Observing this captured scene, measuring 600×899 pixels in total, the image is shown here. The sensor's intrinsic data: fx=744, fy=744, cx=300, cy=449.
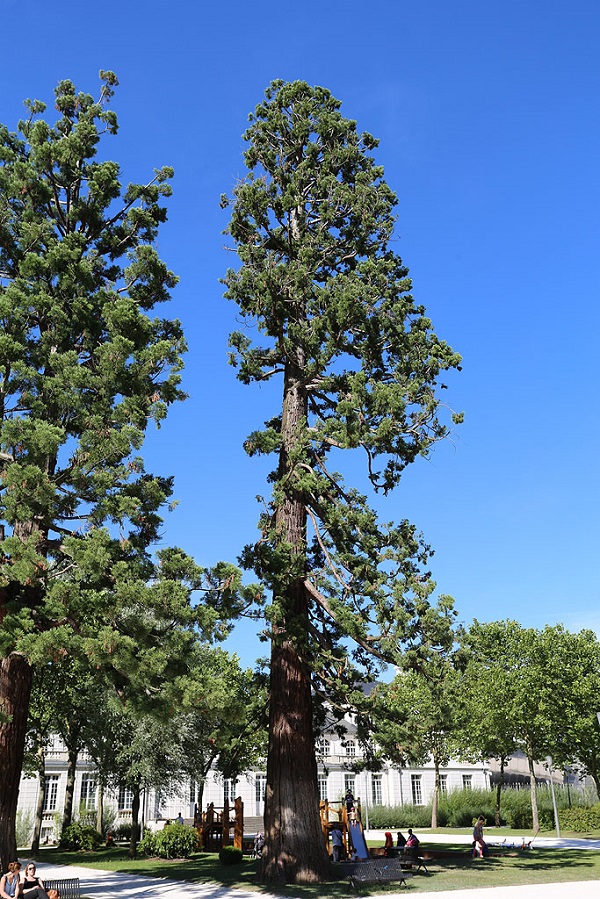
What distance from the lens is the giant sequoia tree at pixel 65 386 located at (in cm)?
1195

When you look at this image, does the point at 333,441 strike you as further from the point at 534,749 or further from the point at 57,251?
the point at 534,749

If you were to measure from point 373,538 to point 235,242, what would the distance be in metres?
9.55

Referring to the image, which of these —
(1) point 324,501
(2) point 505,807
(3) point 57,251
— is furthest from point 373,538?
(2) point 505,807

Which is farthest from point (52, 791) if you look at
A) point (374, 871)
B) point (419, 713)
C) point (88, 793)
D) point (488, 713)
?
point (374, 871)

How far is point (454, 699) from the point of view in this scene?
15.9 m

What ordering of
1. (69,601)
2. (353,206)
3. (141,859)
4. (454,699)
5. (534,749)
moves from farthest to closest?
(534,749)
(141,859)
(353,206)
(454,699)
(69,601)

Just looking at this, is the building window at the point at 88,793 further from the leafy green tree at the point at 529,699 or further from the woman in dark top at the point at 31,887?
the woman in dark top at the point at 31,887

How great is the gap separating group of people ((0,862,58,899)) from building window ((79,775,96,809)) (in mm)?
38418

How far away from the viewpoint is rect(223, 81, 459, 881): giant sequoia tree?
54.5ft

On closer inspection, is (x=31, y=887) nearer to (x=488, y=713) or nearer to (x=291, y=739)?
(x=291, y=739)

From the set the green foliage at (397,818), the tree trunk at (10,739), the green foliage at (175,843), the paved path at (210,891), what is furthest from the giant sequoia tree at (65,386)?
the green foliage at (397,818)

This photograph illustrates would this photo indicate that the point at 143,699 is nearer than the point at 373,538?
Yes

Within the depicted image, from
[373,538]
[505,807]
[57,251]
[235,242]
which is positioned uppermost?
[235,242]

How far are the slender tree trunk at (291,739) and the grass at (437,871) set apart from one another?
0.79 m
